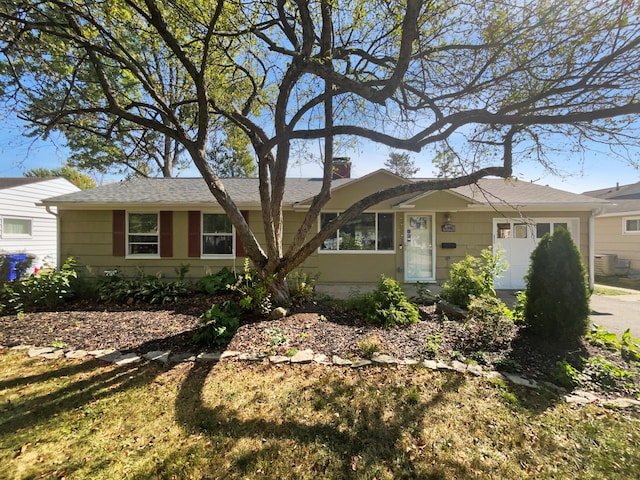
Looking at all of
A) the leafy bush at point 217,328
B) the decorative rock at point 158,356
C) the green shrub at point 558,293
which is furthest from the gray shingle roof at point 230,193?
the decorative rock at point 158,356

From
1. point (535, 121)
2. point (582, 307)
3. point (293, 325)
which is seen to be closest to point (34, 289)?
point (293, 325)

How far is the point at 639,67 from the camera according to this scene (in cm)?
375

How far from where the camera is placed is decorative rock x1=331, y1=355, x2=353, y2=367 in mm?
3639

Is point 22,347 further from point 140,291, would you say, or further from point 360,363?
point 360,363

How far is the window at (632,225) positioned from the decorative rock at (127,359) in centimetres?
1786

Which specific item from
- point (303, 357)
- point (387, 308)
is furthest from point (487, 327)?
point (303, 357)

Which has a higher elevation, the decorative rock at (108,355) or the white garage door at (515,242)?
the white garage door at (515,242)

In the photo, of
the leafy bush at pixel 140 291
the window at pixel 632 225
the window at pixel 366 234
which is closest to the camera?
the leafy bush at pixel 140 291

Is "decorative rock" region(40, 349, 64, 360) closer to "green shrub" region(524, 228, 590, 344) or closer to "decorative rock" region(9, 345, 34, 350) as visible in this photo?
"decorative rock" region(9, 345, 34, 350)

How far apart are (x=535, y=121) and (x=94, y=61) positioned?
→ 6.83 m

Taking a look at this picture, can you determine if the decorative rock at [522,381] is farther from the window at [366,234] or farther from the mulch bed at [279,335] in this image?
the window at [366,234]

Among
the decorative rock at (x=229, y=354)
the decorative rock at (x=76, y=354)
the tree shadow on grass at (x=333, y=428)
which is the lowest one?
the tree shadow on grass at (x=333, y=428)

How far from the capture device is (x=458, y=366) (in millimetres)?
3549

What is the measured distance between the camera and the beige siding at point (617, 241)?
12.0m
